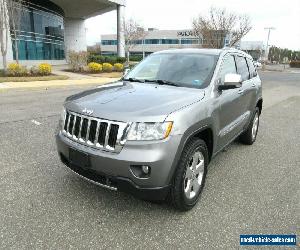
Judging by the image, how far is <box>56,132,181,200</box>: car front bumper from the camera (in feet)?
9.12

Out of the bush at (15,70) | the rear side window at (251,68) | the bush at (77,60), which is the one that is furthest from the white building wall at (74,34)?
the rear side window at (251,68)

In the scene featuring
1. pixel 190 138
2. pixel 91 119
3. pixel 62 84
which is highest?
pixel 91 119

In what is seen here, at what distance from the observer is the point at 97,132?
2.97 m

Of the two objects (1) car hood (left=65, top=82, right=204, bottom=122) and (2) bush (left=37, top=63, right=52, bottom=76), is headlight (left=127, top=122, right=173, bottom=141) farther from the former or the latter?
(2) bush (left=37, top=63, right=52, bottom=76)

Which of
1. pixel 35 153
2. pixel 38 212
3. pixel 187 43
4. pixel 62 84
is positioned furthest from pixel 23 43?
pixel 187 43

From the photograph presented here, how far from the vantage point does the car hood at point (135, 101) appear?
2.88m

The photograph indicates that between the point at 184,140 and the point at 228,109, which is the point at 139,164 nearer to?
the point at 184,140

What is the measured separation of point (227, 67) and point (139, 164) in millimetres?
2327

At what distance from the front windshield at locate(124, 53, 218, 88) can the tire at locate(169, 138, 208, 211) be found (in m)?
0.89

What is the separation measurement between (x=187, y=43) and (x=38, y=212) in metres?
87.8

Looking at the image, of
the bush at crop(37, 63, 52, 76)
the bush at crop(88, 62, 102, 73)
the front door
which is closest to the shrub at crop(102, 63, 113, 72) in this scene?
the bush at crop(88, 62, 102, 73)

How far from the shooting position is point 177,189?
9.94 feet

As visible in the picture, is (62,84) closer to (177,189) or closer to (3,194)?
(3,194)

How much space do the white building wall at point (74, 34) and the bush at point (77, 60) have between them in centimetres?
2271
